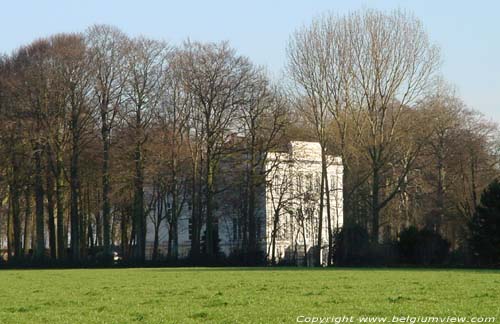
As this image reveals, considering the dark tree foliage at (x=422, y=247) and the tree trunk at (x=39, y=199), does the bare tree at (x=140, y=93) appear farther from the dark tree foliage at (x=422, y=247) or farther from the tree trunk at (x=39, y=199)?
the dark tree foliage at (x=422, y=247)

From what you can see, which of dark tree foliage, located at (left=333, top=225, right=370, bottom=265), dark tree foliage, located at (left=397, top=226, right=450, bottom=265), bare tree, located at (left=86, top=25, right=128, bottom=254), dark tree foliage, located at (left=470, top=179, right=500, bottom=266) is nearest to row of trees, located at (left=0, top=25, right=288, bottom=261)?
bare tree, located at (left=86, top=25, right=128, bottom=254)

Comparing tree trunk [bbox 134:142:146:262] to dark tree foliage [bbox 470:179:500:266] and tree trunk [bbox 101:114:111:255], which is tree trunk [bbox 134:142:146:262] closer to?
tree trunk [bbox 101:114:111:255]

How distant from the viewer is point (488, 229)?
5675 cm

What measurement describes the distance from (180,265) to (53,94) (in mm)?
15144

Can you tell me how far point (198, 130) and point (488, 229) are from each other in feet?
81.2

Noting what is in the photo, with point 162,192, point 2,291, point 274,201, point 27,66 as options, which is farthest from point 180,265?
point 2,291

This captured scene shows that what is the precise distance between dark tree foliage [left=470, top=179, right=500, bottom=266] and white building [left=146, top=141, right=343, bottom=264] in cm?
1563

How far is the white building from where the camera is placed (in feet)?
246

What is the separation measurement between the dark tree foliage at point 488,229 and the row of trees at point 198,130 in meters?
8.14

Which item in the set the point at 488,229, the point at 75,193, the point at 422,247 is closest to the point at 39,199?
the point at 75,193

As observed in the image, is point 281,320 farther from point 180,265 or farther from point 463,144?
point 463,144

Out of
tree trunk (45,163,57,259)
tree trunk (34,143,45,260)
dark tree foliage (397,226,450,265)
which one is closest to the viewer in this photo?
dark tree foliage (397,226,450,265)

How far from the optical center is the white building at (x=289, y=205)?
7512cm

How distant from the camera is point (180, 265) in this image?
227 ft
